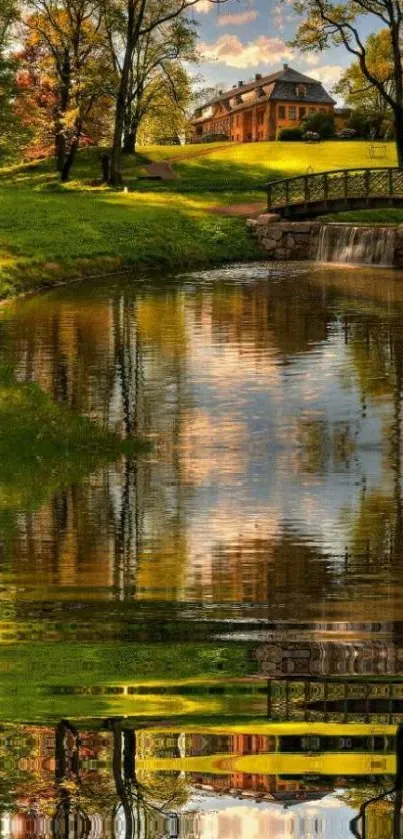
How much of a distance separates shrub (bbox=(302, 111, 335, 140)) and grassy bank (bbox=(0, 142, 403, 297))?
38.1 ft

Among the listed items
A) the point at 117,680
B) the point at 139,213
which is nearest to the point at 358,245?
the point at 139,213

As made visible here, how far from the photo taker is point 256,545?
11398 mm

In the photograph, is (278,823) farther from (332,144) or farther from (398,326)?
(332,144)

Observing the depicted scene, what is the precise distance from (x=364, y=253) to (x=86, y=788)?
41656 millimetres

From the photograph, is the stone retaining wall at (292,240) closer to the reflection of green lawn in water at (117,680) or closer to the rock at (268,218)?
the rock at (268,218)

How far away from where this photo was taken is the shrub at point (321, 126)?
88500 millimetres

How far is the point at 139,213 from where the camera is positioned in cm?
5169

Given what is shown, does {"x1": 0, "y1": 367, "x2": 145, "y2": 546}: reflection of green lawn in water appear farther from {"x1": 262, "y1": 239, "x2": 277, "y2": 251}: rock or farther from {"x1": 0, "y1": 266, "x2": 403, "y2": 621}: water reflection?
{"x1": 262, "y1": 239, "x2": 277, "y2": 251}: rock

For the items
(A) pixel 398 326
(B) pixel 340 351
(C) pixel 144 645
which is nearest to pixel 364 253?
(A) pixel 398 326

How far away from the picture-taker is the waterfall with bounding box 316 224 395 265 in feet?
148

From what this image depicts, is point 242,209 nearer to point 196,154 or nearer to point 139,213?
point 139,213

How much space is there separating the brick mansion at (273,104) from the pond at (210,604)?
106825 mm

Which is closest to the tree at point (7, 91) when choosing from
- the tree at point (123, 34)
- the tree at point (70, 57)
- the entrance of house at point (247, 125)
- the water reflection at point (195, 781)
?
the tree at point (70, 57)

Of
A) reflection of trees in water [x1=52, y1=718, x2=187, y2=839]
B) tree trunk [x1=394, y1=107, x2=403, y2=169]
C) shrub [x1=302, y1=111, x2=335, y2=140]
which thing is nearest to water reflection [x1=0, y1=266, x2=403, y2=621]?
reflection of trees in water [x1=52, y1=718, x2=187, y2=839]
